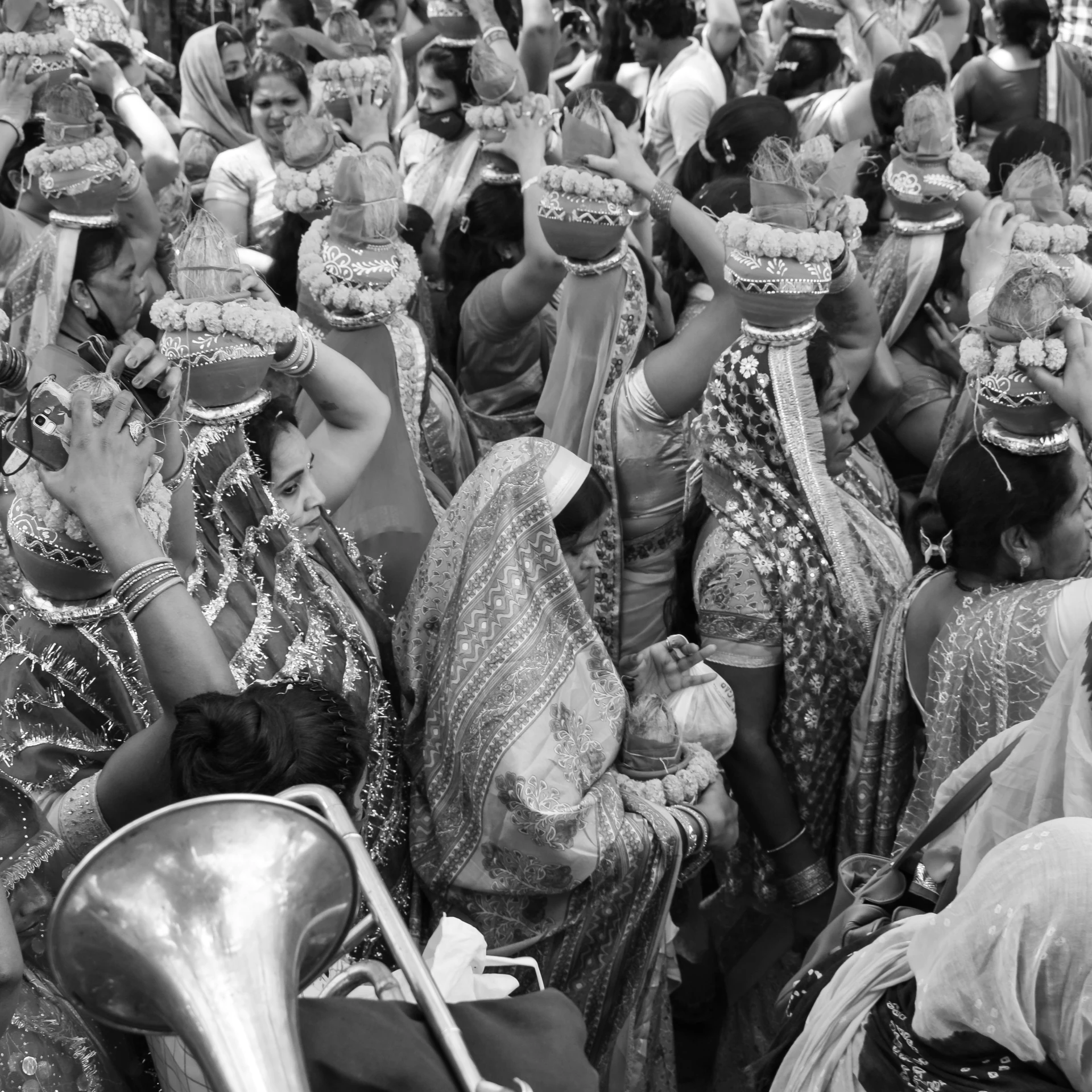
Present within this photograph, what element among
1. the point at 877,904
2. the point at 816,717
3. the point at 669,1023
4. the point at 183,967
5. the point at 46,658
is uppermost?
the point at 183,967

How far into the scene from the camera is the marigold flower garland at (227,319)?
244 centimetres

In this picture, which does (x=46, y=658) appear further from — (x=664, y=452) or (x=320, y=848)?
(x=664, y=452)

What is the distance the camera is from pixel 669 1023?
2811 millimetres

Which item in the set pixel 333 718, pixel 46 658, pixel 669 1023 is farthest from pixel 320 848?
pixel 669 1023

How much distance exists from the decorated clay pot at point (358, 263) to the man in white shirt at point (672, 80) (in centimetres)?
277

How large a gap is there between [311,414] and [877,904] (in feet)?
6.01

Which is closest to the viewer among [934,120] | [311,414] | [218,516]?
[218,516]

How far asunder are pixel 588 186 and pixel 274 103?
2.49 metres

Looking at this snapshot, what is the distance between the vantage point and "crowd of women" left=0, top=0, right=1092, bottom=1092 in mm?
1889

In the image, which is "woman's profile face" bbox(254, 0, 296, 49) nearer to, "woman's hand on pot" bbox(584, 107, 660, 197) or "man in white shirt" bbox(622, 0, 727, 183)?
"man in white shirt" bbox(622, 0, 727, 183)

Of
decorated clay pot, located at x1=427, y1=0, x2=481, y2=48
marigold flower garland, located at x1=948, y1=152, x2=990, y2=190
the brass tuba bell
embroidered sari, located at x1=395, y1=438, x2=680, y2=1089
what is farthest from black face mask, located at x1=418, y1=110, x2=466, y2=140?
the brass tuba bell

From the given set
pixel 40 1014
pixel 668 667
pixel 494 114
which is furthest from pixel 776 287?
pixel 40 1014

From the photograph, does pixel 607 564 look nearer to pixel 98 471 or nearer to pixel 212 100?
pixel 98 471

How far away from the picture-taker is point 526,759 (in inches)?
93.7
